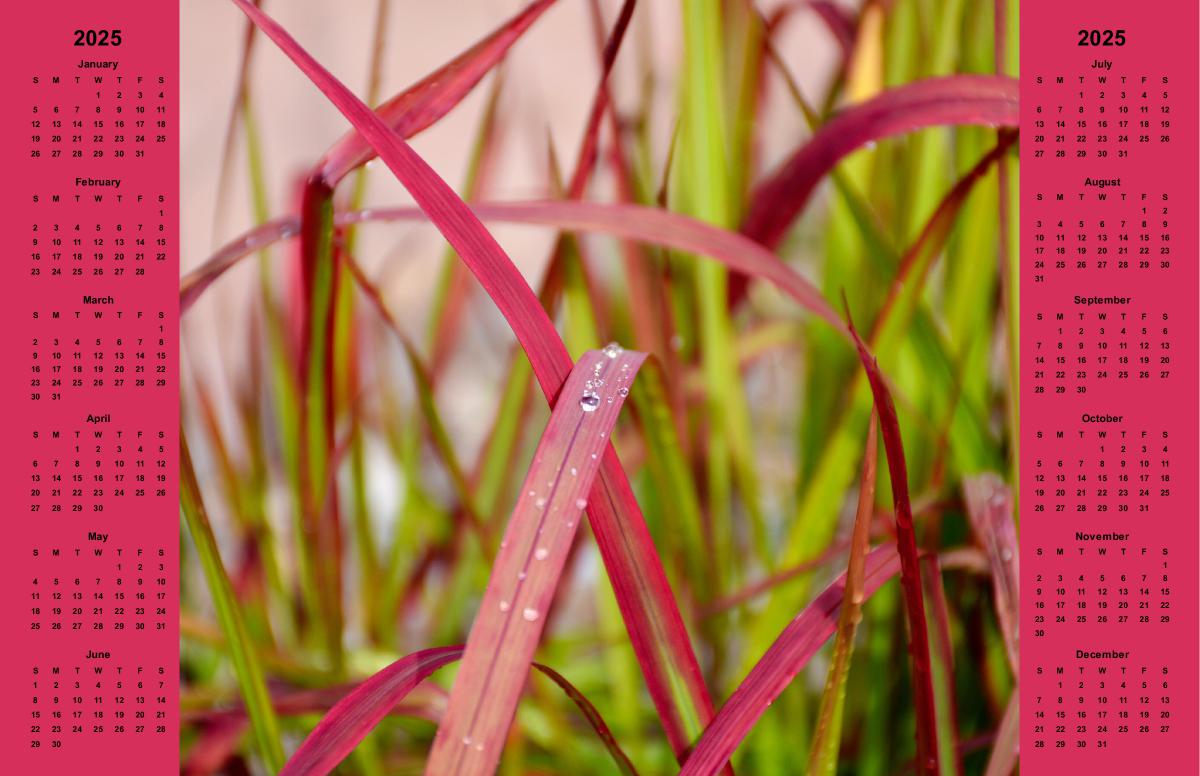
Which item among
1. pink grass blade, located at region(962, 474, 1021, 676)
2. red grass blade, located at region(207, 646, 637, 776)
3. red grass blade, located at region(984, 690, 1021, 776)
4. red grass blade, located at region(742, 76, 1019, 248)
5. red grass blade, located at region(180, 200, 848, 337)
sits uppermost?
red grass blade, located at region(742, 76, 1019, 248)

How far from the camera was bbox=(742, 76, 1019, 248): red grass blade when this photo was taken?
34 cm

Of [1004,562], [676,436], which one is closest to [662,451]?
A: [676,436]

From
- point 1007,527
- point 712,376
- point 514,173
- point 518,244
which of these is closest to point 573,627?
point 712,376

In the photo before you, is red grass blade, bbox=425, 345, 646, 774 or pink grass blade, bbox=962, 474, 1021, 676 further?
pink grass blade, bbox=962, 474, 1021, 676

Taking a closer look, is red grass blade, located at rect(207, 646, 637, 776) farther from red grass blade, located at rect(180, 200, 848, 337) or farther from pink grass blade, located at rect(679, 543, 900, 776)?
red grass blade, located at rect(180, 200, 848, 337)

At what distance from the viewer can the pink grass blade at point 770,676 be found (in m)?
0.27

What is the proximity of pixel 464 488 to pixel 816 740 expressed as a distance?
21 centimetres

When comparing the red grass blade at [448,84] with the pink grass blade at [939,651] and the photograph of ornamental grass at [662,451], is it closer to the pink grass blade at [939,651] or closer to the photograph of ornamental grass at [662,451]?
the photograph of ornamental grass at [662,451]

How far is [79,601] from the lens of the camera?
377mm

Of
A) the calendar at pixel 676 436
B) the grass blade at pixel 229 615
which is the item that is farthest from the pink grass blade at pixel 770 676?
the grass blade at pixel 229 615

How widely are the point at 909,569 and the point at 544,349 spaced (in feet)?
0.43

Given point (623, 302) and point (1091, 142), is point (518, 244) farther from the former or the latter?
point (1091, 142)

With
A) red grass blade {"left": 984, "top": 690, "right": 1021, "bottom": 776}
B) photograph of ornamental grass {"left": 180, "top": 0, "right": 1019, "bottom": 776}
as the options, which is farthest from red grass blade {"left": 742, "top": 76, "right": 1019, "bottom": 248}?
red grass blade {"left": 984, "top": 690, "right": 1021, "bottom": 776}

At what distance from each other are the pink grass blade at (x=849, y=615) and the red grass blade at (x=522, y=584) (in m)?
0.08
